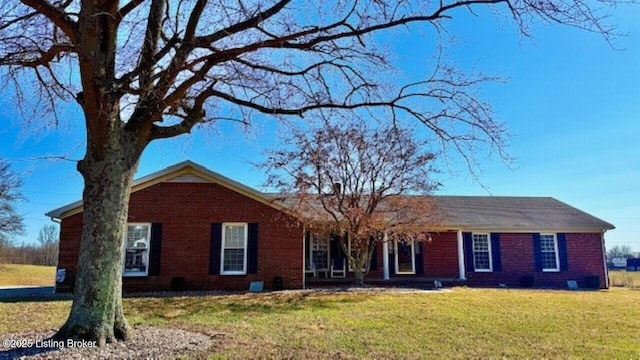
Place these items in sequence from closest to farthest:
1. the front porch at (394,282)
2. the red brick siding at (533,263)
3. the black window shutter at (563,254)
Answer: the front porch at (394,282), the red brick siding at (533,263), the black window shutter at (563,254)

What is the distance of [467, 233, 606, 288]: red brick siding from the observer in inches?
801

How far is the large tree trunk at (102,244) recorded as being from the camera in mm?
5957

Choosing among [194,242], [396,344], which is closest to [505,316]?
[396,344]

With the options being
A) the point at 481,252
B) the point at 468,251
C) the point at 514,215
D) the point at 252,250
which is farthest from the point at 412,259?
the point at 252,250

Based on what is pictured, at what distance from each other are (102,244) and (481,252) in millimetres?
18147

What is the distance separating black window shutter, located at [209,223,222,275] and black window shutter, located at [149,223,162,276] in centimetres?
175

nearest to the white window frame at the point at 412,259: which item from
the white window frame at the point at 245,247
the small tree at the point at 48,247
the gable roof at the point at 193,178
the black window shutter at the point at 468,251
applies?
the black window shutter at the point at 468,251

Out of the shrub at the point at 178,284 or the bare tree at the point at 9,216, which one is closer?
the shrub at the point at 178,284

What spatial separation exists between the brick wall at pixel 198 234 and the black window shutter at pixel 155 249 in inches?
5.3

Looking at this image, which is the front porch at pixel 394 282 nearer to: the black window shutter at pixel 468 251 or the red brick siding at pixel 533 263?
the black window shutter at pixel 468 251

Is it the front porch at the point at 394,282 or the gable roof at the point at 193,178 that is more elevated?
the gable roof at the point at 193,178

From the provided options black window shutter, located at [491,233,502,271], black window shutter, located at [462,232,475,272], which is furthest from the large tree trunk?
black window shutter, located at [491,233,502,271]

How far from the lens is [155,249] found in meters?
15.4

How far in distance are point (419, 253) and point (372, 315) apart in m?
11.1
